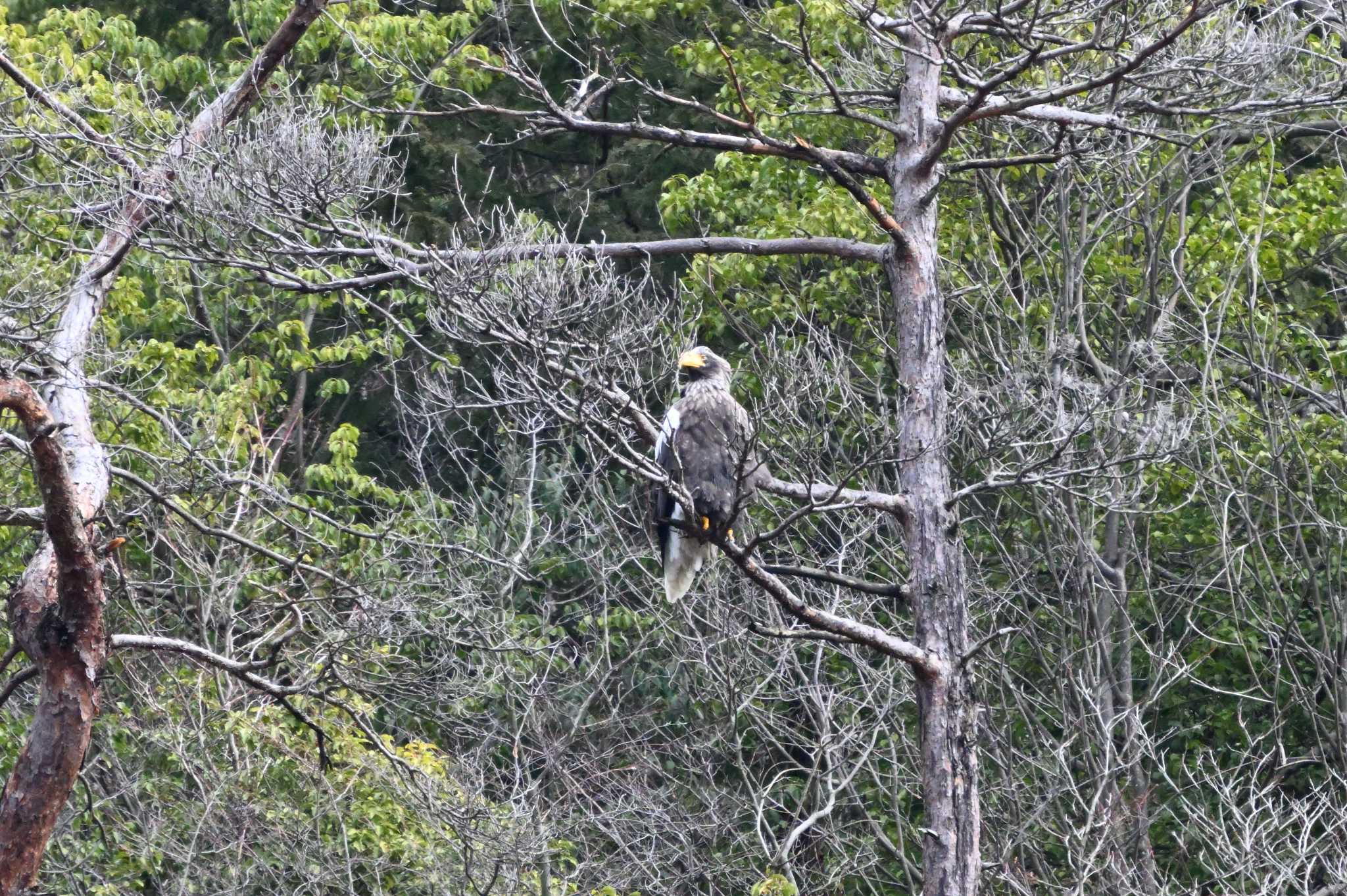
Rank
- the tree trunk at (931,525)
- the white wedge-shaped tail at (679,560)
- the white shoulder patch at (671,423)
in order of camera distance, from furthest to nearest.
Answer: the white wedge-shaped tail at (679,560) < the tree trunk at (931,525) < the white shoulder patch at (671,423)

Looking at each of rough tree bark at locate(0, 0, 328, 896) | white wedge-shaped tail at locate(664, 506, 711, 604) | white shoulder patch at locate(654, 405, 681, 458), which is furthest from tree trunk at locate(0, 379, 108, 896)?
white wedge-shaped tail at locate(664, 506, 711, 604)

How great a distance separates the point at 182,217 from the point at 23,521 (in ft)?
5.02

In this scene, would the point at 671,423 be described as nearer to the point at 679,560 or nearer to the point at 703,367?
the point at 703,367

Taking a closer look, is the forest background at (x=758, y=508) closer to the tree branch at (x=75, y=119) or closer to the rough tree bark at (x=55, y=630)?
the tree branch at (x=75, y=119)

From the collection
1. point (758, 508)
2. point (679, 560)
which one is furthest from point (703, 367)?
point (758, 508)

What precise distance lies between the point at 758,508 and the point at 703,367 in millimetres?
5467

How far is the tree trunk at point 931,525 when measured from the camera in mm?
6781

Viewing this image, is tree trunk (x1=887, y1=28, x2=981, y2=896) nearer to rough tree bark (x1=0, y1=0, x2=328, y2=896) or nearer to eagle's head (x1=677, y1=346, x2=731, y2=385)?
eagle's head (x1=677, y1=346, x2=731, y2=385)

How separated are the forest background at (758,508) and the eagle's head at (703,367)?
Answer: 15 centimetres

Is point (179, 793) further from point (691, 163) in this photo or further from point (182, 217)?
point (691, 163)

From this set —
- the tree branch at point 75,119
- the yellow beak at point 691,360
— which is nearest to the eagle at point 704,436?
the yellow beak at point 691,360

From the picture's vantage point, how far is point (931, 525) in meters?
6.98

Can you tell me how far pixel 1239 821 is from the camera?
8.90m

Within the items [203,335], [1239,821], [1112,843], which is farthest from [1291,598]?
[203,335]
